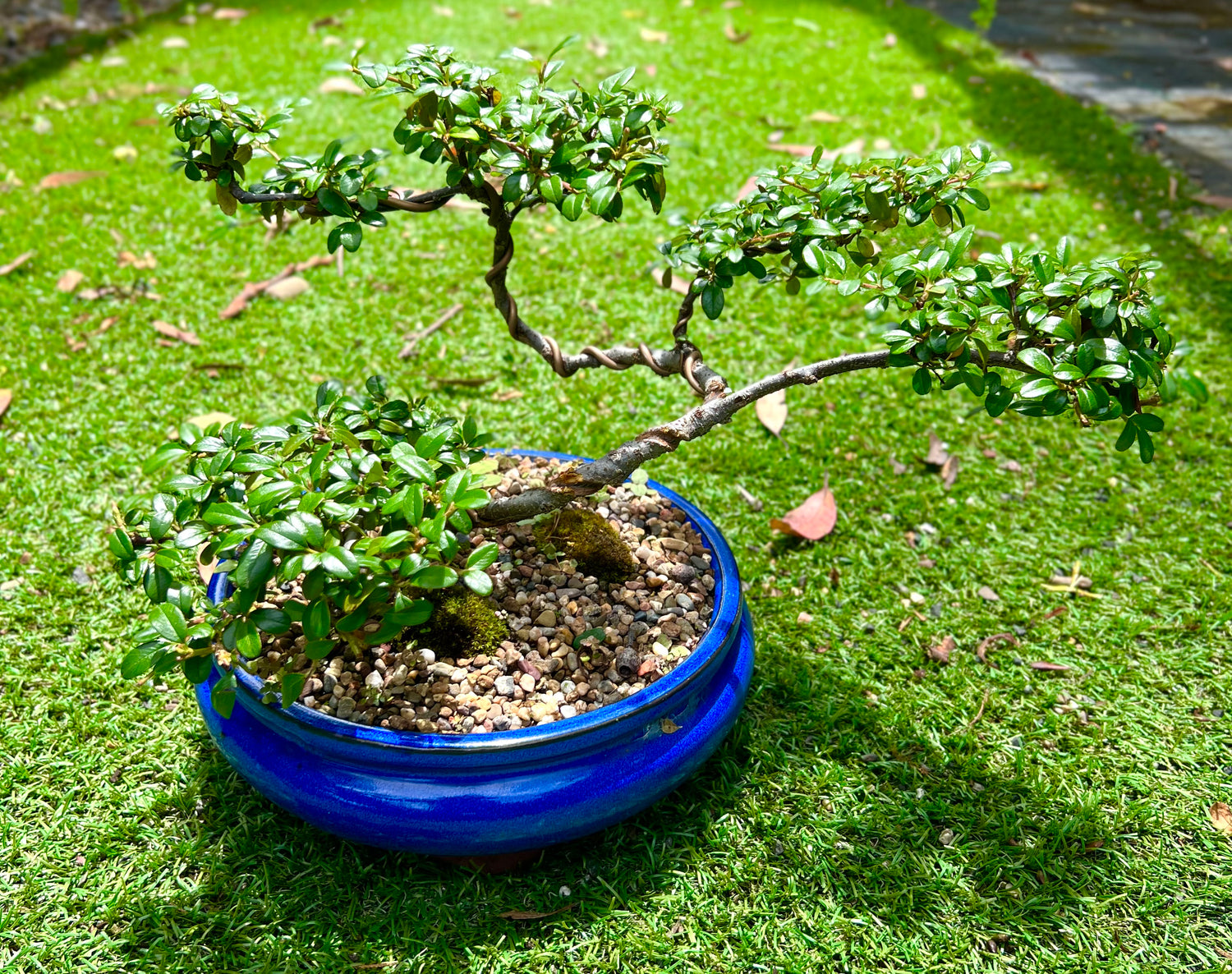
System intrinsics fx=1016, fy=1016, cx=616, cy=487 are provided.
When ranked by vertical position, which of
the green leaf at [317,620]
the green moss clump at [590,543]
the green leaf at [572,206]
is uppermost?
the green leaf at [572,206]

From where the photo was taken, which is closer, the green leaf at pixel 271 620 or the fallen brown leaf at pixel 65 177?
the green leaf at pixel 271 620

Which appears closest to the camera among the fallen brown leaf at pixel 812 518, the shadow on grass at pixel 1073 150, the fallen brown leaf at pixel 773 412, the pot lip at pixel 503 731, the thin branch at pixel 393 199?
the pot lip at pixel 503 731

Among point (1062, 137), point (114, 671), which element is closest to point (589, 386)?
point (114, 671)

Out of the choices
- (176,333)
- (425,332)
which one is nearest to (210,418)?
(176,333)

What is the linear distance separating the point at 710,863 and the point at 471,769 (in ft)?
1.81

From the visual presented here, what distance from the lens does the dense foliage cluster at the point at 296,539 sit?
1559mm

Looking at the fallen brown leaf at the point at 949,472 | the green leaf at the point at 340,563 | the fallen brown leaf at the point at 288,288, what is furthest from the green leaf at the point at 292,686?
the fallen brown leaf at the point at 288,288

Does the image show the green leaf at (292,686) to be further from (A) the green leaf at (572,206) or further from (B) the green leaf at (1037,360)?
(B) the green leaf at (1037,360)

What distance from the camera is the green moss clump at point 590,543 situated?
2.17m

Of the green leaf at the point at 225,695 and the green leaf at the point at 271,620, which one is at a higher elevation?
the green leaf at the point at 271,620

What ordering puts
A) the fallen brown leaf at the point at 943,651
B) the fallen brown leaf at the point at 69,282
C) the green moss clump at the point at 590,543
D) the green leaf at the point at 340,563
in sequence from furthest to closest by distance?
the fallen brown leaf at the point at 69,282
the fallen brown leaf at the point at 943,651
the green moss clump at the point at 590,543
the green leaf at the point at 340,563

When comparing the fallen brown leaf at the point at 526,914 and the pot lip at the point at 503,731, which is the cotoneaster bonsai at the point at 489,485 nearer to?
the pot lip at the point at 503,731

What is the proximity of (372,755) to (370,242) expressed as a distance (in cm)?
287

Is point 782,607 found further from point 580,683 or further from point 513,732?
point 513,732
